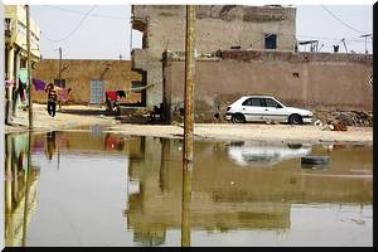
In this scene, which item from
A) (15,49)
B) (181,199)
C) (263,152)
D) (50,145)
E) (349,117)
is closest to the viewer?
(181,199)

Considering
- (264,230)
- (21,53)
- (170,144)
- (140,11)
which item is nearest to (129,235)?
(264,230)

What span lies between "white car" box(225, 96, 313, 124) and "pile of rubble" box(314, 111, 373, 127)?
1.38 metres

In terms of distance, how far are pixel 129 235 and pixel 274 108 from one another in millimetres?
20215

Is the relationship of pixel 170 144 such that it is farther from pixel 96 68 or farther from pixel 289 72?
pixel 96 68

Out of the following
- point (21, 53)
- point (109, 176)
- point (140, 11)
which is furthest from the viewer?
point (140, 11)

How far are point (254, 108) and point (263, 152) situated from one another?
428 inches

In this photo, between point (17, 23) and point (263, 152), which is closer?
point (263, 152)

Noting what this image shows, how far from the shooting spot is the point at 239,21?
119ft

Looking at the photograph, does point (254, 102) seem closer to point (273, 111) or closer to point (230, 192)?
point (273, 111)

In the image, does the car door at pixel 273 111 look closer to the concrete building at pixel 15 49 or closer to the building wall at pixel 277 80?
the building wall at pixel 277 80

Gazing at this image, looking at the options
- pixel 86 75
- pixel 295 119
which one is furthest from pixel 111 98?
pixel 295 119

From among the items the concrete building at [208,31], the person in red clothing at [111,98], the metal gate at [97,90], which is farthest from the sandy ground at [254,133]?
the metal gate at [97,90]

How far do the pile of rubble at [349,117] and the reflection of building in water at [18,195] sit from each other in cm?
1619

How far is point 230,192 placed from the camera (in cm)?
909
